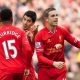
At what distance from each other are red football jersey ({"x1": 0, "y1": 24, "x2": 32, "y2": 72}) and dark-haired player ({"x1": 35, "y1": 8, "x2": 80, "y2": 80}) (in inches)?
34.2

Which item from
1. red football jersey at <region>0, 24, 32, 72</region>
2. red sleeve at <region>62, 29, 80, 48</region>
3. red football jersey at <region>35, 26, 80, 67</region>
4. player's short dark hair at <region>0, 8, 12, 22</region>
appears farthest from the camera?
red sleeve at <region>62, 29, 80, 48</region>

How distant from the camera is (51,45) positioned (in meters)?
13.8

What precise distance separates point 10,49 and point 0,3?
924 cm

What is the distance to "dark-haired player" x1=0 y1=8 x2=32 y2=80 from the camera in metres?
12.6

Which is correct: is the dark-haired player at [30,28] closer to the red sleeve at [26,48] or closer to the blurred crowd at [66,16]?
the red sleeve at [26,48]

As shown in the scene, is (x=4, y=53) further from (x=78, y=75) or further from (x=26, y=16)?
(x=78, y=75)

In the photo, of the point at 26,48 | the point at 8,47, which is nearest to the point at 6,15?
the point at 8,47

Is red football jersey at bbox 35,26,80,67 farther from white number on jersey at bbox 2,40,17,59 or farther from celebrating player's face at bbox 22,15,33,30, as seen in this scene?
white number on jersey at bbox 2,40,17,59

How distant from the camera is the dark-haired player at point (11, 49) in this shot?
12.6 m

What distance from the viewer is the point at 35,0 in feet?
70.0

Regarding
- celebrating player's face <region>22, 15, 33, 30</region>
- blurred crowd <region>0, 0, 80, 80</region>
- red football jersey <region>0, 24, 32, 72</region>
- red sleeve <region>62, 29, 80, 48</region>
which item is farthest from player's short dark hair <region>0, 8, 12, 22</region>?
blurred crowd <region>0, 0, 80, 80</region>

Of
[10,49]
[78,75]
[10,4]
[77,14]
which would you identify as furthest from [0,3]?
[10,49]

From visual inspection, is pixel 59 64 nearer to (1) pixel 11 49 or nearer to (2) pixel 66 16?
(1) pixel 11 49

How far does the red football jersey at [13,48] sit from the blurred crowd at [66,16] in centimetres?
545
